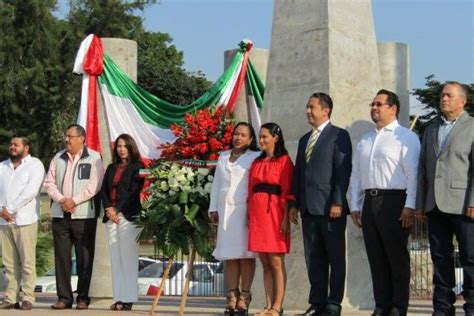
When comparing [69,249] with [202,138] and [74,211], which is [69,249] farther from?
[202,138]

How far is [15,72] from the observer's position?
41.6 m

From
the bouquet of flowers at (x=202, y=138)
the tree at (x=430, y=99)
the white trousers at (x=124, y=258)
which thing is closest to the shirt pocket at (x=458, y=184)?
the bouquet of flowers at (x=202, y=138)

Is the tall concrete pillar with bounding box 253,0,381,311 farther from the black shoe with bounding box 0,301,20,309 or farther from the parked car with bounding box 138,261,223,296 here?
the parked car with bounding box 138,261,223,296

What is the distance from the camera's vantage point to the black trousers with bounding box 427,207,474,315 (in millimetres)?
7375

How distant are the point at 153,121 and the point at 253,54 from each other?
1829 mm

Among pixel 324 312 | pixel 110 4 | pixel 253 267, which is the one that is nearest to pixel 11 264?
pixel 253 267

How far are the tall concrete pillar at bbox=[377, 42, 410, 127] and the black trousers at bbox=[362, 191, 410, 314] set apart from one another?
4.88 metres

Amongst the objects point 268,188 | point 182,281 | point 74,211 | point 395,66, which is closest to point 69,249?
point 74,211

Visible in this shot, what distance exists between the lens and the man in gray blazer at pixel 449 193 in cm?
740

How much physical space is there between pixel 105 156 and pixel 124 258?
2.93 m

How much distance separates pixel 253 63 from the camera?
45.1ft

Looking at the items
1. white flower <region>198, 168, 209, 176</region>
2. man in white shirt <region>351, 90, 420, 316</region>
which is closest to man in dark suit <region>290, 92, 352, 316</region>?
man in white shirt <region>351, 90, 420, 316</region>

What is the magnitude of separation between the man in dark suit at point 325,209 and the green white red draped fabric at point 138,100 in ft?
14.0

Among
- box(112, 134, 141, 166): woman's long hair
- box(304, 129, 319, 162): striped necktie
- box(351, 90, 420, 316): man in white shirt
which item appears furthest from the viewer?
box(112, 134, 141, 166): woman's long hair
